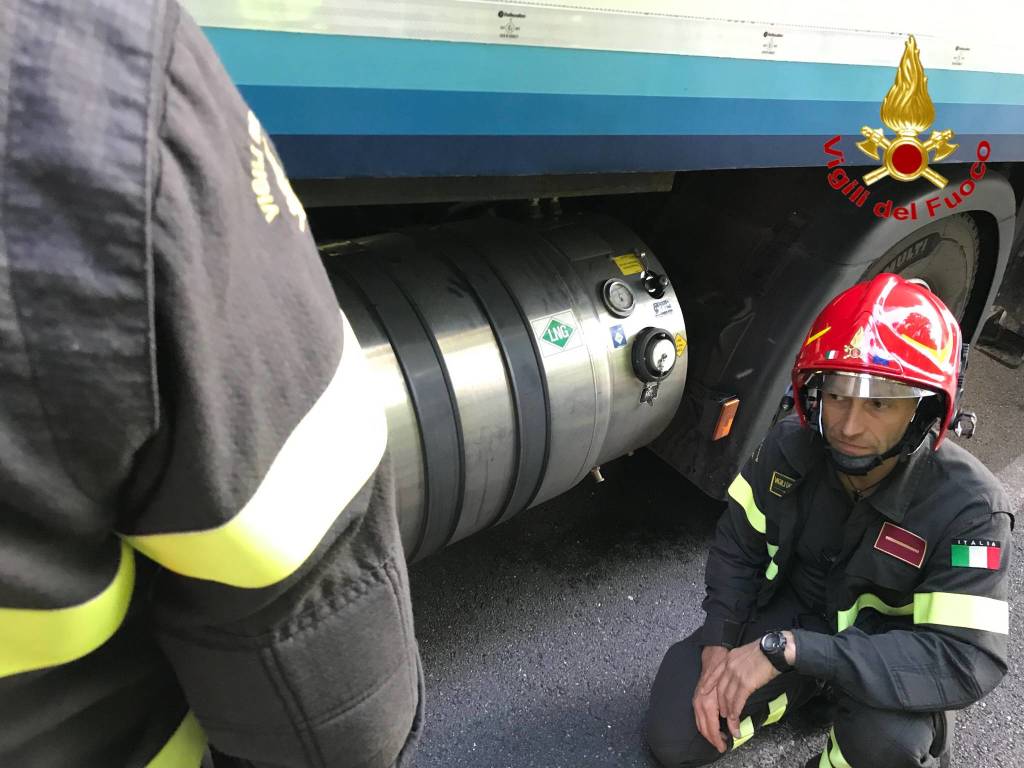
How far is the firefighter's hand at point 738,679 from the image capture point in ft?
4.80

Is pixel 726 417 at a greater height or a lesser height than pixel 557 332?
lesser

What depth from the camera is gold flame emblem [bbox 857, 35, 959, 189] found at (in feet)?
5.04

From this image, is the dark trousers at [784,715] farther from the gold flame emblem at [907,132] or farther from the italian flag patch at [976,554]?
the gold flame emblem at [907,132]

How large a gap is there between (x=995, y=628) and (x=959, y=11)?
4.22 feet

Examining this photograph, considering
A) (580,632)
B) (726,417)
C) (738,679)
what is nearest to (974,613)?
(738,679)

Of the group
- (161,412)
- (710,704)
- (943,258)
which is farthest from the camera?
(943,258)

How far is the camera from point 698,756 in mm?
1562

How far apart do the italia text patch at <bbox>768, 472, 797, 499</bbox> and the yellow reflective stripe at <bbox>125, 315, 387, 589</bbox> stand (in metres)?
1.27

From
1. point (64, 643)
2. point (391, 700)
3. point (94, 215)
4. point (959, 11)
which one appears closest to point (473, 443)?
point (391, 700)

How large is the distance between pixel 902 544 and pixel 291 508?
1357 mm

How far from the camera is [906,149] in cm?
166

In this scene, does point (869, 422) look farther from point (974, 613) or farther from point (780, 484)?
point (974, 613)

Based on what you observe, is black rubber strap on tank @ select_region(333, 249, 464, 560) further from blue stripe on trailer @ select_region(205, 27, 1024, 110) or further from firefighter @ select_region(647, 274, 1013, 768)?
firefighter @ select_region(647, 274, 1013, 768)

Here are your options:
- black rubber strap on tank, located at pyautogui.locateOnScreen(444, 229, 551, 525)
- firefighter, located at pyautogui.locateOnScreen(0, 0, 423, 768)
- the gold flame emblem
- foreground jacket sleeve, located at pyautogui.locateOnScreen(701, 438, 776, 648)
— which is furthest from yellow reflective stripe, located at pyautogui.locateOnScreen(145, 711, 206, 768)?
the gold flame emblem
